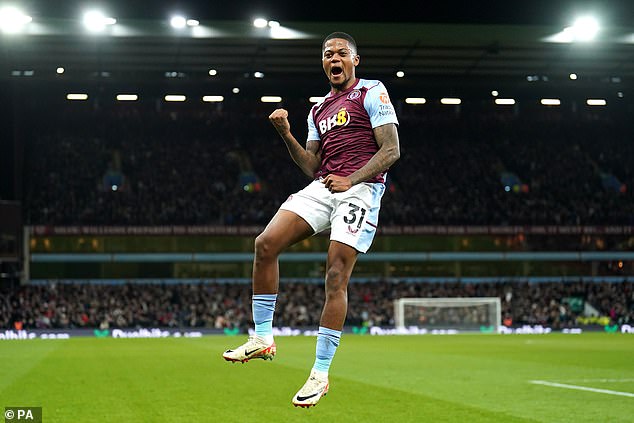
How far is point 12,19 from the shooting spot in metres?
33.5

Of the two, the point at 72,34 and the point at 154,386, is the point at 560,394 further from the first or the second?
the point at 72,34

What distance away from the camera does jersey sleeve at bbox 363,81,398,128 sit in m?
7.51

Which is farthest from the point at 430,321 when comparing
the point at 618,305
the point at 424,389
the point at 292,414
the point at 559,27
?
the point at 292,414

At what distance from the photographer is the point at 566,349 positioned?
30.5 metres

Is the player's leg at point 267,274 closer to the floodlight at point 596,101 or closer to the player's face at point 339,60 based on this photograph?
the player's face at point 339,60

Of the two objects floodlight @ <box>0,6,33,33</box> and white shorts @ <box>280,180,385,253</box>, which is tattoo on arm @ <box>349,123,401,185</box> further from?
floodlight @ <box>0,6,33,33</box>

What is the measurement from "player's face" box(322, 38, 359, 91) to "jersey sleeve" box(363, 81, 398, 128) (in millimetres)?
250

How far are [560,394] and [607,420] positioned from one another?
357 centimetres

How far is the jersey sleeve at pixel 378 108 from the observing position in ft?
24.6

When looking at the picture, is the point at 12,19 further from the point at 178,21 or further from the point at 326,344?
the point at 326,344

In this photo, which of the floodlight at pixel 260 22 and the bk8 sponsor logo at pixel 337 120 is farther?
the floodlight at pixel 260 22

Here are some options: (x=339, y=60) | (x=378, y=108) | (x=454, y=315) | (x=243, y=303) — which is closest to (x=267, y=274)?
(x=378, y=108)

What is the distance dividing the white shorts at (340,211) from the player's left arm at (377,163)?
0.17m

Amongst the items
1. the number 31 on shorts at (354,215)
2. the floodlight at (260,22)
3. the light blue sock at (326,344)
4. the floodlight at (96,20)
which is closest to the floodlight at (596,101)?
the floodlight at (260,22)
